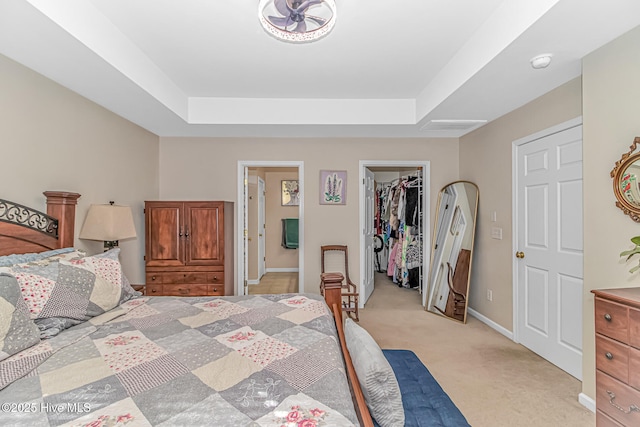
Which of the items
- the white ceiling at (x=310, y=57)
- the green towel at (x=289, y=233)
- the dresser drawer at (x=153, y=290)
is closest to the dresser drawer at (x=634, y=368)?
the white ceiling at (x=310, y=57)

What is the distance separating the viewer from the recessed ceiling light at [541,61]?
2.03 metres

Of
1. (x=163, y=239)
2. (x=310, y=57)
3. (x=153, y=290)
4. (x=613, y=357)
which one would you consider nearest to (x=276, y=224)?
(x=163, y=239)

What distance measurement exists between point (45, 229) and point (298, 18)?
2.24 meters

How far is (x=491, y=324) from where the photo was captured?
3498mm

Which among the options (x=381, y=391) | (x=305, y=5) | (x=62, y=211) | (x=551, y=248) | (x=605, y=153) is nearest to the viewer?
(x=381, y=391)

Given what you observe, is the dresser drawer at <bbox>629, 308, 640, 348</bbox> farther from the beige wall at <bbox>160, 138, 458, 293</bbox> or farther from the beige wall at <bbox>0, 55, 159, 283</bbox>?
the beige wall at <bbox>0, 55, 159, 283</bbox>

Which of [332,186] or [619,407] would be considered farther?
[332,186]

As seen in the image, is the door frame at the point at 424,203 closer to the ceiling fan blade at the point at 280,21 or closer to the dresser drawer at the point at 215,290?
the dresser drawer at the point at 215,290

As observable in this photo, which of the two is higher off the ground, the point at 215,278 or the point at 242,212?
the point at 242,212

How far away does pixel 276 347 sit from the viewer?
1450 millimetres

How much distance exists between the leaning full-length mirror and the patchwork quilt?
2.50 m

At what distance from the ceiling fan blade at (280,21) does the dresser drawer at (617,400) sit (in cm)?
254

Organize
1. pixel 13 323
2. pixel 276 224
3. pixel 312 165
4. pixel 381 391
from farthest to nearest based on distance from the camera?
pixel 276 224, pixel 312 165, pixel 13 323, pixel 381 391

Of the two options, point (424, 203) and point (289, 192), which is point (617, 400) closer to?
point (424, 203)
